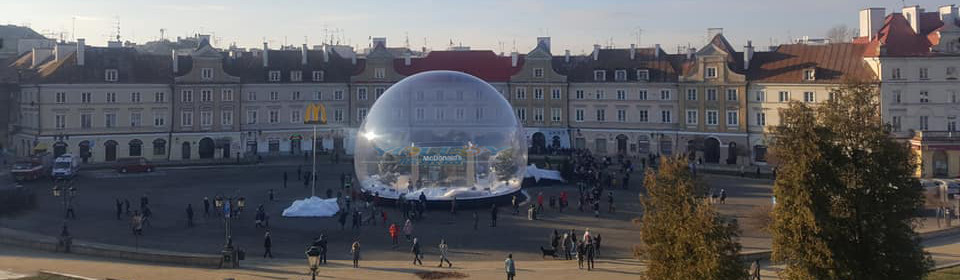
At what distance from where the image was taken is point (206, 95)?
73688 millimetres

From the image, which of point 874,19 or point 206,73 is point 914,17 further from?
point 206,73

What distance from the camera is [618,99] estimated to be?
247 ft

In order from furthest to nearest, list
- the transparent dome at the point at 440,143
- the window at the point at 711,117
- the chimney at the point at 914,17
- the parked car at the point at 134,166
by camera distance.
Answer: the window at the point at 711,117
the chimney at the point at 914,17
the parked car at the point at 134,166
the transparent dome at the point at 440,143

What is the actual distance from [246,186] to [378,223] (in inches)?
688

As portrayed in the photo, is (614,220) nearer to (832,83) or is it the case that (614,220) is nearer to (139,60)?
(832,83)

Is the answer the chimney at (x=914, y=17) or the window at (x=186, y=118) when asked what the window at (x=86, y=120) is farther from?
the chimney at (x=914, y=17)

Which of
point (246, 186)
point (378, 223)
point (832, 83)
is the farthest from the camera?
point (832, 83)

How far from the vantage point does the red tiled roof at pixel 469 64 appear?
81.6 metres

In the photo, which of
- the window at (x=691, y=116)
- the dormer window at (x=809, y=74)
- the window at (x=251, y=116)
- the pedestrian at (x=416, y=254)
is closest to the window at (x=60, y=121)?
the window at (x=251, y=116)

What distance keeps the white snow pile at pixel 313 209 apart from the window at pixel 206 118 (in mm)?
32479

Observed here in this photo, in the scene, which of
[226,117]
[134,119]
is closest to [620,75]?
[226,117]

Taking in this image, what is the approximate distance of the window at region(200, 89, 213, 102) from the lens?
73.5 metres

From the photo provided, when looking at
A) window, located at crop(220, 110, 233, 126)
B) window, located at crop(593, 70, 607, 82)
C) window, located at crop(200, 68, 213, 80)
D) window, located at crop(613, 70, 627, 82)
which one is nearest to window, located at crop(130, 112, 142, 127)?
window, located at crop(200, 68, 213, 80)

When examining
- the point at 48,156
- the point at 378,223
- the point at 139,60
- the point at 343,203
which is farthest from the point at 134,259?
the point at 139,60
